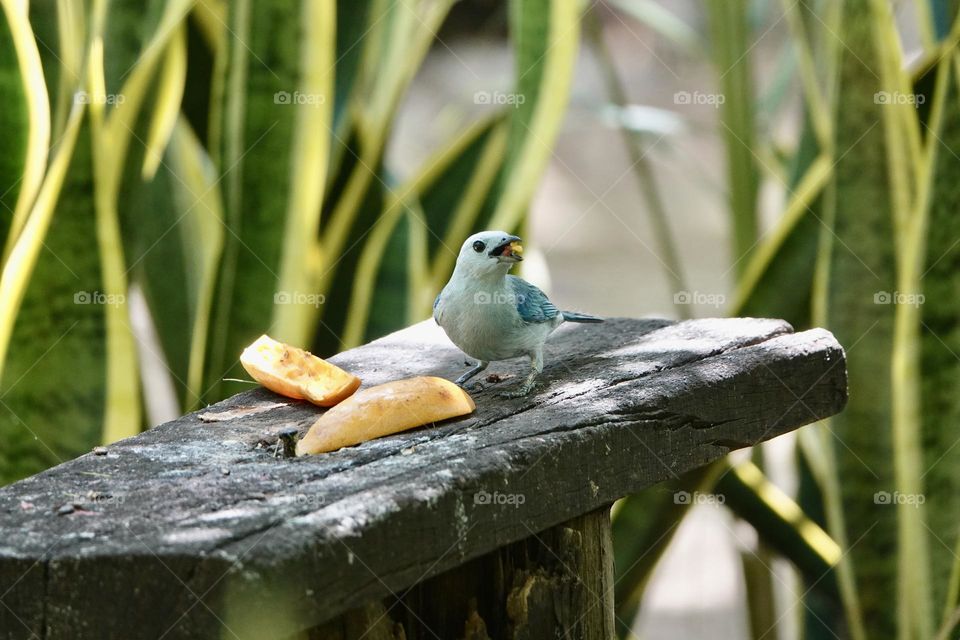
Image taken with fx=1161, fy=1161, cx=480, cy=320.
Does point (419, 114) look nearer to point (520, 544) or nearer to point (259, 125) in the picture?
point (259, 125)

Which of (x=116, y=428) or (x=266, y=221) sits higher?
(x=266, y=221)

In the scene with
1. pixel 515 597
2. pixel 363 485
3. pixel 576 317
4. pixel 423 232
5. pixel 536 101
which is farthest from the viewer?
pixel 423 232

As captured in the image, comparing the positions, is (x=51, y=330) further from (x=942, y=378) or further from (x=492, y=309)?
(x=942, y=378)

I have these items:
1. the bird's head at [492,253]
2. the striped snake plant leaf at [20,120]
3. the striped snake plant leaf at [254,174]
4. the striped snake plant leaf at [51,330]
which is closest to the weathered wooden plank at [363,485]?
the bird's head at [492,253]

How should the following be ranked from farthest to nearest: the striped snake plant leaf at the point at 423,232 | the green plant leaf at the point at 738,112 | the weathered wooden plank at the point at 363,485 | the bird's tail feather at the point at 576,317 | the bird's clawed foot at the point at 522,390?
the green plant leaf at the point at 738,112
the striped snake plant leaf at the point at 423,232
the bird's tail feather at the point at 576,317
the bird's clawed foot at the point at 522,390
the weathered wooden plank at the point at 363,485

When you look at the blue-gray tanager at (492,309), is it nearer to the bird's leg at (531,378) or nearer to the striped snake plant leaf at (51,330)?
the bird's leg at (531,378)

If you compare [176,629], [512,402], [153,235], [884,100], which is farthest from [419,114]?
[176,629]

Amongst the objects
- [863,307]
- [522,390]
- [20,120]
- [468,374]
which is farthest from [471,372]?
[20,120]
